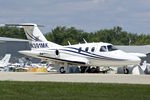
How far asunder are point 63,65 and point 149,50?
130 feet

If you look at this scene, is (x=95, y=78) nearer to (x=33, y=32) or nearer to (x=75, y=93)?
(x=75, y=93)

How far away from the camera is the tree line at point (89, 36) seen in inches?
6073

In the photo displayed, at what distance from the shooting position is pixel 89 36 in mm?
160750

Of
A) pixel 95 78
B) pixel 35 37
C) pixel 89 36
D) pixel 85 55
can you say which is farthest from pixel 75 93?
pixel 89 36

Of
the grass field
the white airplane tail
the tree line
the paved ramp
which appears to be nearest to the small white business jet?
the white airplane tail

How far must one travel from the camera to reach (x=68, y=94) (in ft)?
68.1

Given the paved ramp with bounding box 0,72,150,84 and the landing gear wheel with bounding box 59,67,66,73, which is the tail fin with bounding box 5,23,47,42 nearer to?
the landing gear wheel with bounding box 59,67,66,73

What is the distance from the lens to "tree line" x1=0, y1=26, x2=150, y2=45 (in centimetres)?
15425

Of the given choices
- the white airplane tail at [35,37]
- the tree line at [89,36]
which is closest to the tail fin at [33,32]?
the white airplane tail at [35,37]

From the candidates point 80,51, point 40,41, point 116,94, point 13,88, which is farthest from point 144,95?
point 40,41

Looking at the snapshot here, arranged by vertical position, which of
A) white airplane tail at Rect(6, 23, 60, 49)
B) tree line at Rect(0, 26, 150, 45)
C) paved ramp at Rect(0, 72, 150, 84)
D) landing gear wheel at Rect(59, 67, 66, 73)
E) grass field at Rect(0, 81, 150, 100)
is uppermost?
tree line at Rect(0, 26, 150, 45)

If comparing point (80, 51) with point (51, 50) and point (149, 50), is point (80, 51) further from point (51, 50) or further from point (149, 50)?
point (149, 50)

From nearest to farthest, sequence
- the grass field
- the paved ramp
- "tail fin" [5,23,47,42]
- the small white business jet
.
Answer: the grass field
the paved ramp
the small white business jet
"tail fin" [5,23,47,42]

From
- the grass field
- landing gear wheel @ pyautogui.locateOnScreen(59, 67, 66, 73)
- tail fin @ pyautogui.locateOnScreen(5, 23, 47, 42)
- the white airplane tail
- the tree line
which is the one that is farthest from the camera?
the tree line
